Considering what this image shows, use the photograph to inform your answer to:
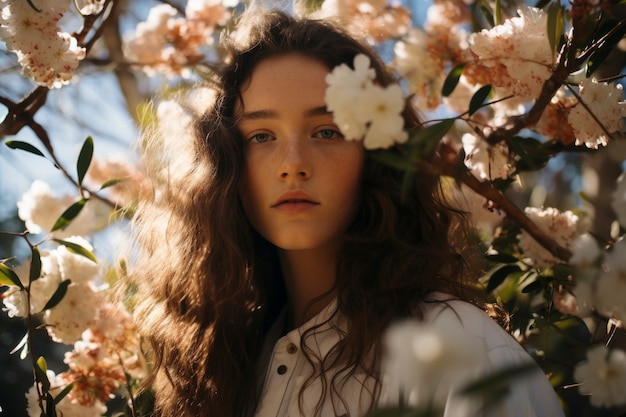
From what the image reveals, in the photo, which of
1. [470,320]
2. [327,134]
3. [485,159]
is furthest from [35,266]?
[485,159]

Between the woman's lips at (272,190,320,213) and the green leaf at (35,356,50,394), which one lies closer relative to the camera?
the woman's lips at (272,190,320,213)

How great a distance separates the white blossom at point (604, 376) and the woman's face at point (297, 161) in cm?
77

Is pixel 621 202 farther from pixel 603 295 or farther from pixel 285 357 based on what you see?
pixel 285 357

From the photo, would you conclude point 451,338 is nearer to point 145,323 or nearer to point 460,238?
point 460,238

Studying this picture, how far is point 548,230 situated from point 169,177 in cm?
105

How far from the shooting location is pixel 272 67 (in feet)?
6.16

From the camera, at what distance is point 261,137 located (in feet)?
5.98

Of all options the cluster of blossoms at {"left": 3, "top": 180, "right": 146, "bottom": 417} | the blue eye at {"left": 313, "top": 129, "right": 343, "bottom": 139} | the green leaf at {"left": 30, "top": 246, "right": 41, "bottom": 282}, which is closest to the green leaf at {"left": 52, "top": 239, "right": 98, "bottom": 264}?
the cluster of blossoms at {"left": 3, "top": 180, "right": 146, "bottom": 417}

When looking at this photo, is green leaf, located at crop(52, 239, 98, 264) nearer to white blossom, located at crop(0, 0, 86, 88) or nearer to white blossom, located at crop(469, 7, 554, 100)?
white blossom, located at crop(0, 0, 86, 88)

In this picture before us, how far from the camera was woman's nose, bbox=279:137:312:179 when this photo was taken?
167cm

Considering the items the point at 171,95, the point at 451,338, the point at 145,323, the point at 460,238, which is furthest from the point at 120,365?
the point at 451,338

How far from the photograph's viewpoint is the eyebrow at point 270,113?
68.2 inches

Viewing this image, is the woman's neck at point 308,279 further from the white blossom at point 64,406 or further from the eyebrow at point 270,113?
the white blossom at point 64,406

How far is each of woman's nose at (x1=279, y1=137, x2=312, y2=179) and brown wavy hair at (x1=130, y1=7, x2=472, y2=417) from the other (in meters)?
0.21
